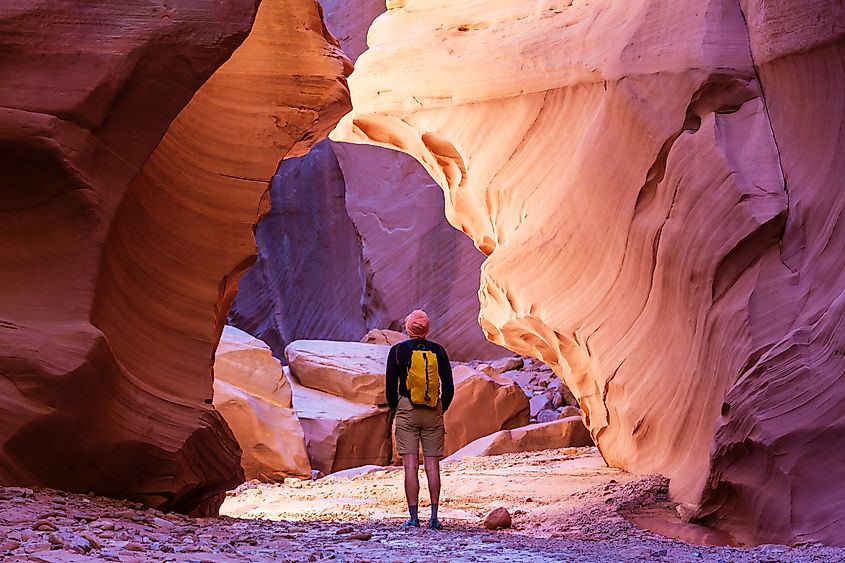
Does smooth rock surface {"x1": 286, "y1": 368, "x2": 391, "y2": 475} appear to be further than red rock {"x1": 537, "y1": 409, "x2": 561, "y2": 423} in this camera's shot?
No

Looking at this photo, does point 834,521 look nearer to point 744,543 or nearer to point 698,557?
point 744,543

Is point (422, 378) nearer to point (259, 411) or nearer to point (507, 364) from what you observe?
point (259, 411)

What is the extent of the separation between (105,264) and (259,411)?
255 inches

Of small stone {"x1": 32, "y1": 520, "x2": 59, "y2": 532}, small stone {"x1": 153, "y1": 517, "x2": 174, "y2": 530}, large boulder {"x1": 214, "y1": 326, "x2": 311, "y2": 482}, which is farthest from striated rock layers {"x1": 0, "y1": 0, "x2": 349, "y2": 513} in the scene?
large boulder {"x1": 214, "y1": 326, "x2": 311, "y2": 482}

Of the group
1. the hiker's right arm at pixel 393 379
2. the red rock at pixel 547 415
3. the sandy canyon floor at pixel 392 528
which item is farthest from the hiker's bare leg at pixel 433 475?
the red rock at pixel 547 415

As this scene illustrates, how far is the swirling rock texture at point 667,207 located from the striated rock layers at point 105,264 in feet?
10.6

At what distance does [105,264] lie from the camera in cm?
554

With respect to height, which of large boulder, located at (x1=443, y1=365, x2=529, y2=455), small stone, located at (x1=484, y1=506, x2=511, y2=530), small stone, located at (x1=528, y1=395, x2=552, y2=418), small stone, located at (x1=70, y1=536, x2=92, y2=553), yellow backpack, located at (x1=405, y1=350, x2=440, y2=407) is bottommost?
small stone, located at (x1=70, y1=536, x2=92, y2=553)

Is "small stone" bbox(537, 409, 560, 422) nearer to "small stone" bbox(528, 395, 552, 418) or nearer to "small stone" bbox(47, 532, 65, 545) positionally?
"small stone" bbox(528, 395, 552, 418)

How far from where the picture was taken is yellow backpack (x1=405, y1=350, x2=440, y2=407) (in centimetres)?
571

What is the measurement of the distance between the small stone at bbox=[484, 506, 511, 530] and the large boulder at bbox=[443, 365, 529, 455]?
23.8ft

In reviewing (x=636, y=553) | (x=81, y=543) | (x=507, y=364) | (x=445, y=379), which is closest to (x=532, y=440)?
(x=507, y=364)

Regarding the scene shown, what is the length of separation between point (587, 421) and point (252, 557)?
6590mm

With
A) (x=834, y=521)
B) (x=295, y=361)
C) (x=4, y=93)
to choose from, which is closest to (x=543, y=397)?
(x=295, y=361)
